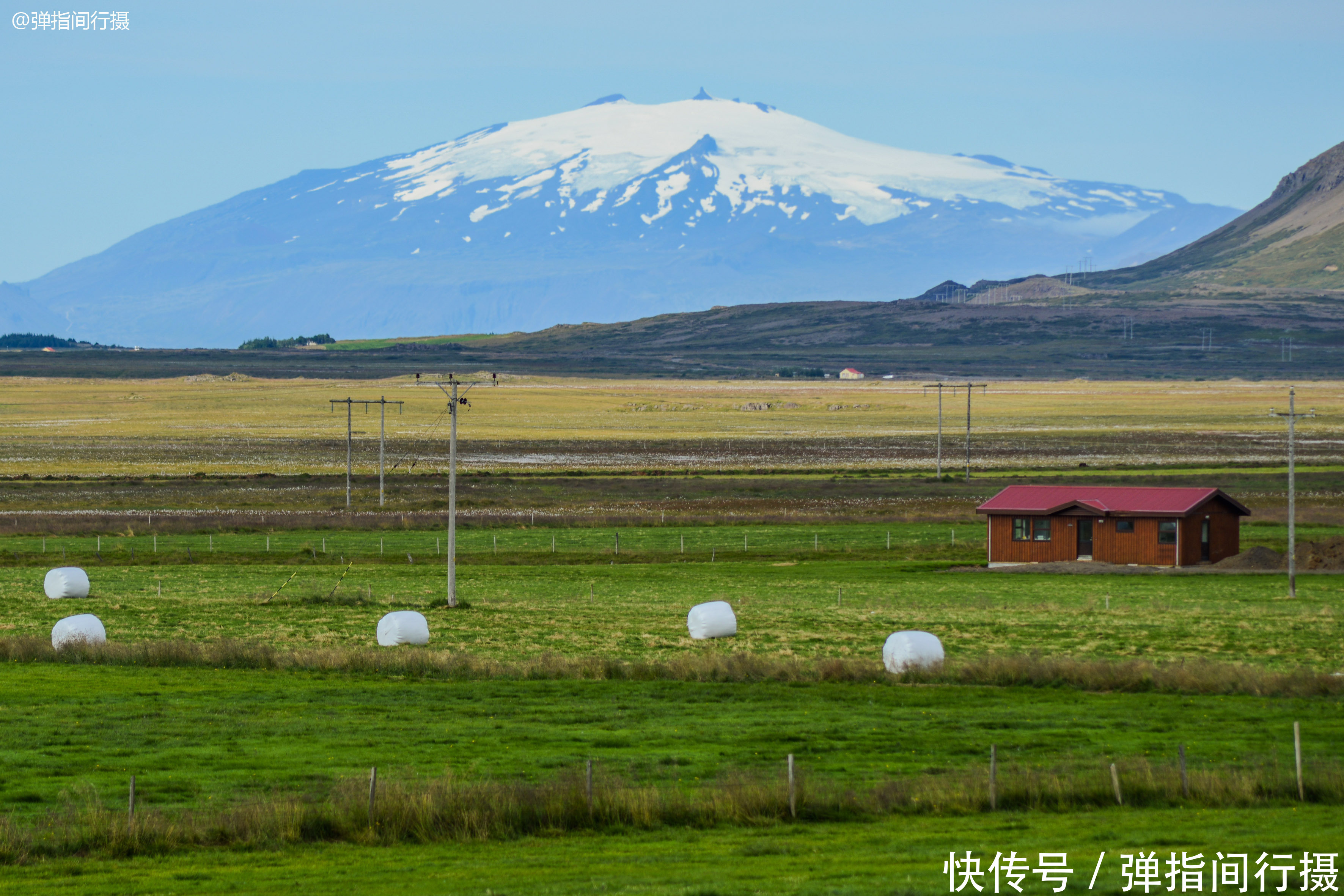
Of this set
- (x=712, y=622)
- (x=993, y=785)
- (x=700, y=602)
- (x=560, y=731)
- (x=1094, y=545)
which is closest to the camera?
(x=993, y=785)

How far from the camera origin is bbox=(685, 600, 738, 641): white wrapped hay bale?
4156cm

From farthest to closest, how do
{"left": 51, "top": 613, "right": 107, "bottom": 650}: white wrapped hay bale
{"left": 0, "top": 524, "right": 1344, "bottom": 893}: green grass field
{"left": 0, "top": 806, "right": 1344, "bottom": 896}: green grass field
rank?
{"left": 51, "top": 613, "right": 107, "bottom": 650}: white wrapped hay bale
{"left": 0, "top": 524, "right": 1344, "bottom": 893}: green grass field
{"left": 0, "top": 806, "right": 1344, "bottom": 896}: green grass field

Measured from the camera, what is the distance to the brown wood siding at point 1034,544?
212ft

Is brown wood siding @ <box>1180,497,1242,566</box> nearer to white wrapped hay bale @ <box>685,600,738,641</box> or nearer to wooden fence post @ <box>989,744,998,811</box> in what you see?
white wrapped hay bale @ <box>685,600,738,641</box>

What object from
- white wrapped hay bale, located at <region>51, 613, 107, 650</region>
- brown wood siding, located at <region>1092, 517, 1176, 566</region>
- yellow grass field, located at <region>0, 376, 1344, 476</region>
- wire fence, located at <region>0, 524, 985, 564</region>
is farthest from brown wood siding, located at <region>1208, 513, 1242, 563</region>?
white wrapped hay bale, located at <region>51, 613, 107, 650</region>

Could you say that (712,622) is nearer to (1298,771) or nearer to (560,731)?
(560,731)

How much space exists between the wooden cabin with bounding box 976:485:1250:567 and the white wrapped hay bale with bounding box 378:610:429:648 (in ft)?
103

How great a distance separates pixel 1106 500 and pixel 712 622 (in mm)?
28957

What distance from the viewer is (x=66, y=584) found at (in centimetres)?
5006

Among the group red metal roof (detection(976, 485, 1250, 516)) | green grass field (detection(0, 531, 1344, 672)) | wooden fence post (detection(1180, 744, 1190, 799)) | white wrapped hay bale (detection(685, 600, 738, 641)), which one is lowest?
green grass field (detection(0, 531, 1344, 672))

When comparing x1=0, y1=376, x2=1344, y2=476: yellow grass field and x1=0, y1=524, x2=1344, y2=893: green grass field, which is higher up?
x1=0, y1=376, x2=1344, y2=476: yellow grass field

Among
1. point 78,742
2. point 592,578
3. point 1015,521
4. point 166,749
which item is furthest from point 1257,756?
point 1015,521

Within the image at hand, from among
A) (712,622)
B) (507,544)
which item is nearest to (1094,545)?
(507,544)

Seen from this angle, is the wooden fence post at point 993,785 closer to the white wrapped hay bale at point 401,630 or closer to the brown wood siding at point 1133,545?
the white wrapped hay bale at point 401,630
